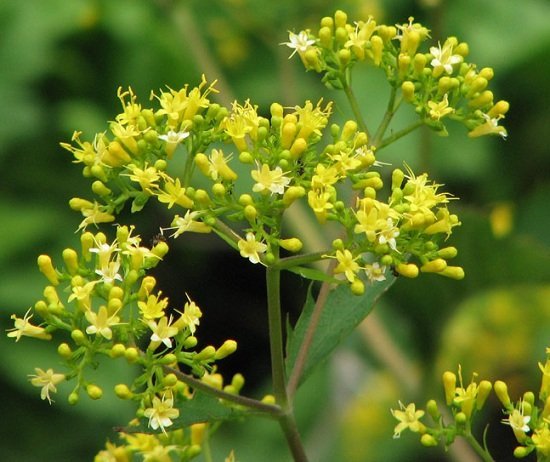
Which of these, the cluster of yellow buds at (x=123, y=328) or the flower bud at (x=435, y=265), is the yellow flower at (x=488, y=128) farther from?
the cluster of yellow buds at (x=123, y=328)

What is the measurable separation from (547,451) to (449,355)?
4.16 feet

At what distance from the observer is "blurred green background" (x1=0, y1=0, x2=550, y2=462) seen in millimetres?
2457

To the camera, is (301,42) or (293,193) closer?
(293,193)

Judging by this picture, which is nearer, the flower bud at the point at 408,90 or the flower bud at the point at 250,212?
the flower bud at the point at 250,212

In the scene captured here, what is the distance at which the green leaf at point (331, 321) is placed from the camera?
4.28 feet

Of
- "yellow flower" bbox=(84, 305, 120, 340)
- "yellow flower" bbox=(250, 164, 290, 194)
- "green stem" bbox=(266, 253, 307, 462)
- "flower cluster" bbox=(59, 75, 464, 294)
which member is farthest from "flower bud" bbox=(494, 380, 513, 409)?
"yellow flower" bbox=(84, 305, 120, 340)

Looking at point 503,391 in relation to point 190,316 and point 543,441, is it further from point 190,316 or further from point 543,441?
point 190,316

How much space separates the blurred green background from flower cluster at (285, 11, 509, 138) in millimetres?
770

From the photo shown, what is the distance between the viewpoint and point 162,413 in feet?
3.80

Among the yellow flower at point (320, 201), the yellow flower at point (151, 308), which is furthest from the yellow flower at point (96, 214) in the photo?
the yellow flower at point (320, 201)

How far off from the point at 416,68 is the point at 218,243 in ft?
6.02

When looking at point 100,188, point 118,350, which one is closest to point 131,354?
point 118,350

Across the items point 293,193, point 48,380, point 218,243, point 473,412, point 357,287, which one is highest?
point 293,193

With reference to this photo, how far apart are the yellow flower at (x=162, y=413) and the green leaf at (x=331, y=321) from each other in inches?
8.4
